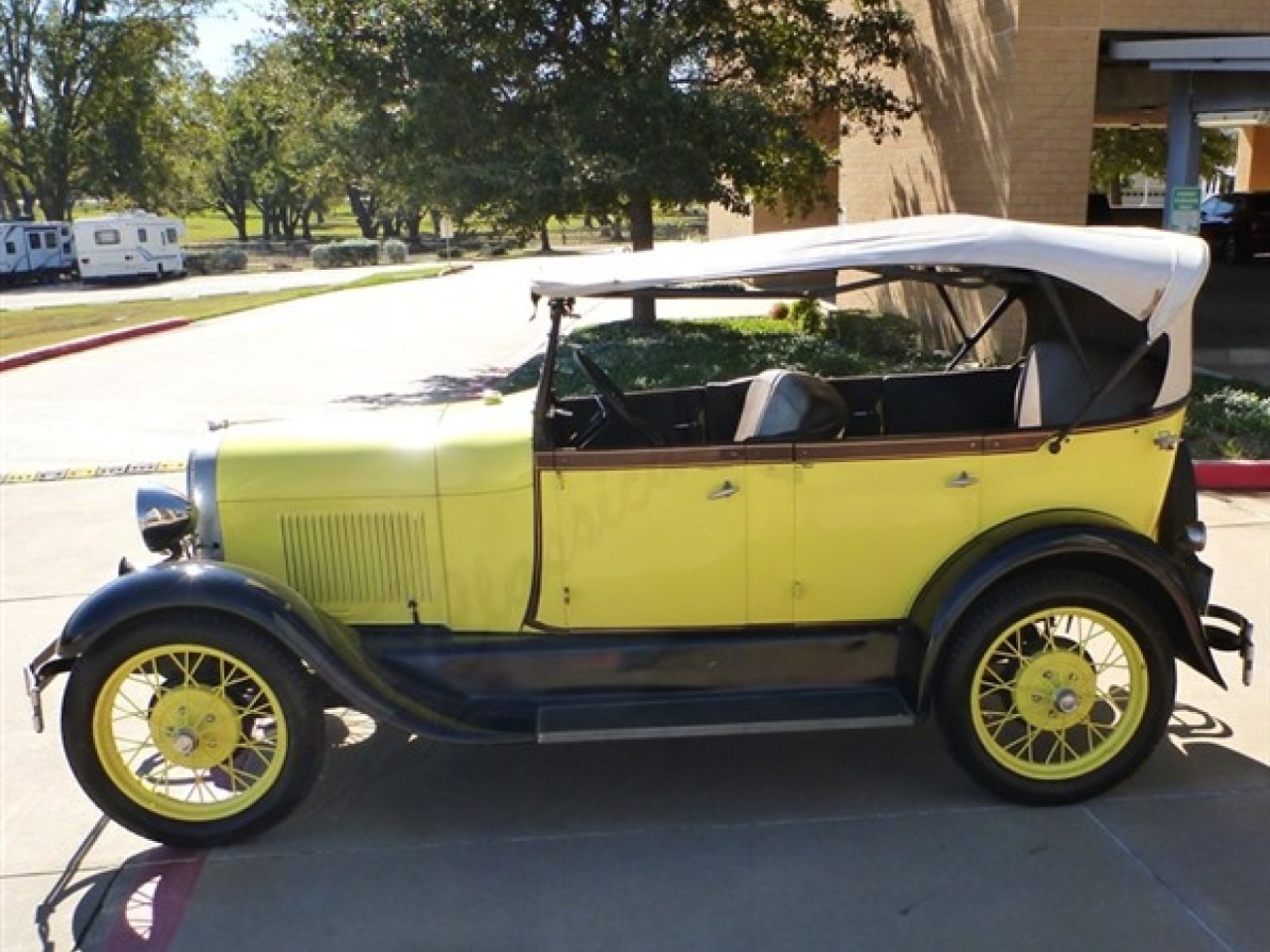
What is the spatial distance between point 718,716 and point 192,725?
1692 millimetres

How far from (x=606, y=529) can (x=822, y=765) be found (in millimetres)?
1223

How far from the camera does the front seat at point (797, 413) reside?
3.93 metres

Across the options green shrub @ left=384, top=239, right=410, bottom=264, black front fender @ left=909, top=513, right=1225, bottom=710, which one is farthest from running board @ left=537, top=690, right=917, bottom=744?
green shrub @ left=384, top=239, right=410, bottom=264

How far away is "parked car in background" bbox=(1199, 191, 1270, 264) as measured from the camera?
994 inches

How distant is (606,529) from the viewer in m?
3.86

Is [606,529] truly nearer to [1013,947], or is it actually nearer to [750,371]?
[1013,947]

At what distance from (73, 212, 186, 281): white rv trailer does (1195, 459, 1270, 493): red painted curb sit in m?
39.8

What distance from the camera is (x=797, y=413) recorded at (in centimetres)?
394

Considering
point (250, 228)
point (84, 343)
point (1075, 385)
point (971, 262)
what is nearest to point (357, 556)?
point (971, 262)

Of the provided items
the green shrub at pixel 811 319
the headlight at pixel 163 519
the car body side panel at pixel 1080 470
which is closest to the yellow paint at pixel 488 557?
the headlight at pixel 163 519

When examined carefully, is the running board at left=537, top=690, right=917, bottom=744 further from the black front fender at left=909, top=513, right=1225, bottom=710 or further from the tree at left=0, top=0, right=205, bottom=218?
the tree at left=0, top=0, right=205, bottom=218

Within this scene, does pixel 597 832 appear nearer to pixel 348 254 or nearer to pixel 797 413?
pixel 797 413

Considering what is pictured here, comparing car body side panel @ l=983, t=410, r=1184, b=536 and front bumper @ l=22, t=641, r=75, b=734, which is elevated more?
car body side panel @ l=983, t=410, r=1184, b=536

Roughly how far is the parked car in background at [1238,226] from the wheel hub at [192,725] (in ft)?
85.6
